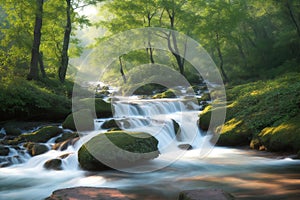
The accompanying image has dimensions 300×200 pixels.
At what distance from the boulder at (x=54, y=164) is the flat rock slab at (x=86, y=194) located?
3.40 m

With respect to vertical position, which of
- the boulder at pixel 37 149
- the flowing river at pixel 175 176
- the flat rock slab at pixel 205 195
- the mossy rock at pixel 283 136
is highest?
the mossy rock at pixel 283 136

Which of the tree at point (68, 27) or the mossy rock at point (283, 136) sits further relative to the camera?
the tree at point (68, 27)

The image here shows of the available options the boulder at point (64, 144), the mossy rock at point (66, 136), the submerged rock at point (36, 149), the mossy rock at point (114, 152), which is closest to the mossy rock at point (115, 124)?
the mossy rock at point (66, 136)

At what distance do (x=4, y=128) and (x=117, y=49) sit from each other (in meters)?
21.6

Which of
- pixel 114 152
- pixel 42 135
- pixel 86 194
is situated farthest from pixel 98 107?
pixel 86 194

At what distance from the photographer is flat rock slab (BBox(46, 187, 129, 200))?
4.98 metres

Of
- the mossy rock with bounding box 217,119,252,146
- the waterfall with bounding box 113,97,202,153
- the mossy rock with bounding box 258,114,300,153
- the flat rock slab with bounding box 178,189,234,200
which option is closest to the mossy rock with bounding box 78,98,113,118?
the waterfall with bounding box 113,97,202,153

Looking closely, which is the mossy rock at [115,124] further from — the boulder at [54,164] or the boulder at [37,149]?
the boulder at [54,164]

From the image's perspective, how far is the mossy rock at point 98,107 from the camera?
14.6 m

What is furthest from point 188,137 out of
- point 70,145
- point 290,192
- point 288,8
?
point 288,8

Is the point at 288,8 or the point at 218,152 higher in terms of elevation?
the point at 288,8

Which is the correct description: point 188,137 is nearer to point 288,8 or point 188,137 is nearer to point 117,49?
point 288,8

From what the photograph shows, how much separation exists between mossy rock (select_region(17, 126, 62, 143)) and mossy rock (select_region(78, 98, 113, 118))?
322cm

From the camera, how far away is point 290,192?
18.5ft
